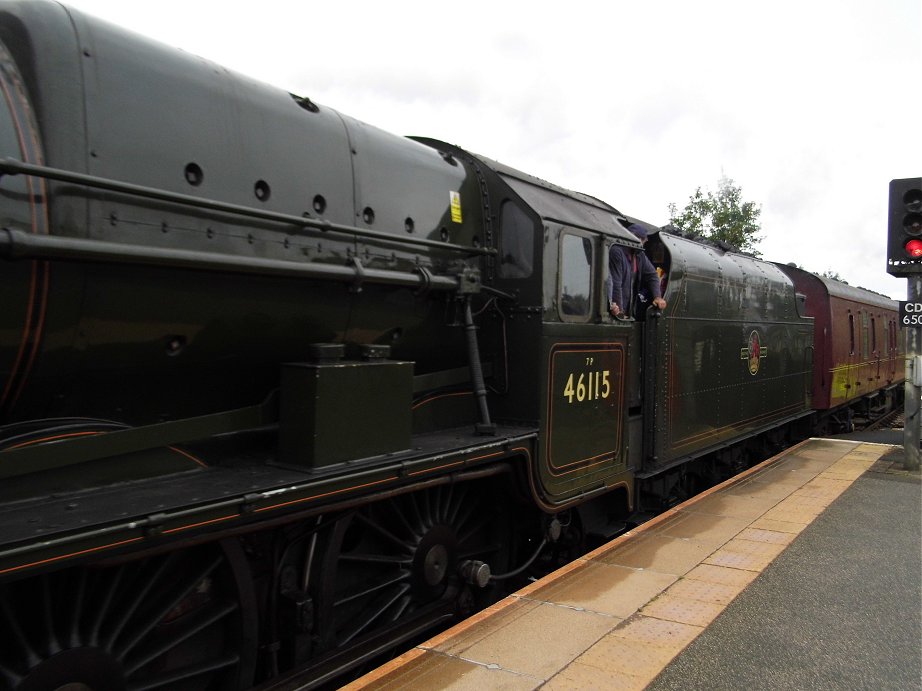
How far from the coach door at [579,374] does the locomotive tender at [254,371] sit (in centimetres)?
2

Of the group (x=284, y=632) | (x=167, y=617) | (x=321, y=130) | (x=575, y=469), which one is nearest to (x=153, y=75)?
(x=321, y=130)

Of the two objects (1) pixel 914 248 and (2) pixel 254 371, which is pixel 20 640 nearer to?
(2) pixel 254 371

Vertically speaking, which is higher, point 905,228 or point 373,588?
point 905,228

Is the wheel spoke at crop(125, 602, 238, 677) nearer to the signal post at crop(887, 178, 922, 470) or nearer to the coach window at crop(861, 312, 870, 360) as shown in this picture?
the signal post at crop(887, 178, 922, 470)

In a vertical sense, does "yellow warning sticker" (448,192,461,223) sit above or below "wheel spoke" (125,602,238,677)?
above

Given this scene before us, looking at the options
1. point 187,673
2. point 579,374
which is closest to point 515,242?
point 579,374

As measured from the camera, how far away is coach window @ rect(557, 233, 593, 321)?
4547mm

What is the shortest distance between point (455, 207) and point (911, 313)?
6621 millimetres

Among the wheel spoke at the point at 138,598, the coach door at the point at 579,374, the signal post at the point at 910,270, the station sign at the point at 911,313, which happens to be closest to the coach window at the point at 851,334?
the signal post at the point at 910,270

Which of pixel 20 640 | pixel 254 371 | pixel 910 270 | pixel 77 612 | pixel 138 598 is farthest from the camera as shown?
pixel 910 270

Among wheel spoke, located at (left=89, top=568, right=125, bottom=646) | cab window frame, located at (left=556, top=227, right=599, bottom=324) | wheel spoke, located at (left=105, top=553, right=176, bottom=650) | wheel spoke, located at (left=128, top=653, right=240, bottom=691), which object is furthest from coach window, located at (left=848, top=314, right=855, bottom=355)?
wheel spoke, located at (left=89, top=568, right=125, bottom=646)

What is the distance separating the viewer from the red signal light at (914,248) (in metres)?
7.88

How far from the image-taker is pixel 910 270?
8.02 metres

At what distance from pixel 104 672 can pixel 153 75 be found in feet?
7.32
